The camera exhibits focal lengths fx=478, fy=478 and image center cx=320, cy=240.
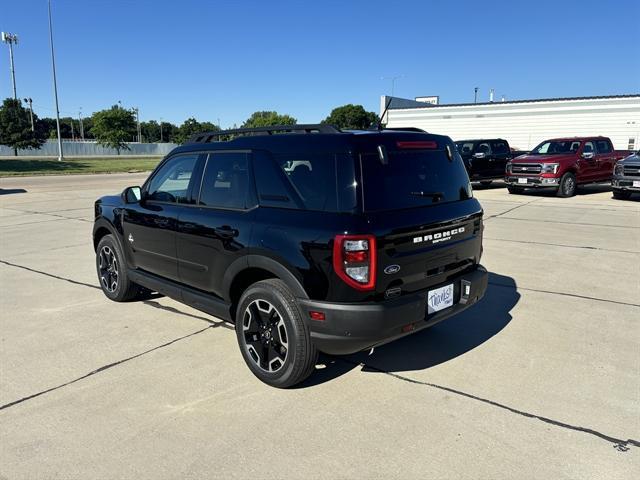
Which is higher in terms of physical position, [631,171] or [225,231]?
[631,171]

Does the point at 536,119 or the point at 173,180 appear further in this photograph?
the point at 536,119

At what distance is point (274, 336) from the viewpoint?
11.2 ft

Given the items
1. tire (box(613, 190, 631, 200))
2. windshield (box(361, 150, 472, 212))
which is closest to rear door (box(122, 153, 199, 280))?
windshield (box(361, 150, 472, 212))

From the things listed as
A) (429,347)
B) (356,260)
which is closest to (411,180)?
(356,260)

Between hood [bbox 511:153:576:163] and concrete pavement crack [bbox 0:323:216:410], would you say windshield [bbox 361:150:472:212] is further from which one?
hood [bbox 511:153:576:163]

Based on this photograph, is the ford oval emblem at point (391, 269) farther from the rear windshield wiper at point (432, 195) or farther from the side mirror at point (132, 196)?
the side mirror at point (132, 196)

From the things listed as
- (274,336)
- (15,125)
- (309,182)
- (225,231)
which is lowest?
(274,336)

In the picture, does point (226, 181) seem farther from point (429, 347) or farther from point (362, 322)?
point (429, 347)

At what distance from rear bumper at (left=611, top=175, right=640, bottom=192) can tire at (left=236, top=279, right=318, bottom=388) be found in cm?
1527

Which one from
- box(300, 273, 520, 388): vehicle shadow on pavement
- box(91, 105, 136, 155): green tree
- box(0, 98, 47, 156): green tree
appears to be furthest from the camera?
box(91, 105, 136, 155): green tree

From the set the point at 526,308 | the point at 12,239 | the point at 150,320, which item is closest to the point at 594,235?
the point at 526,308

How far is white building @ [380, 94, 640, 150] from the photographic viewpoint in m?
31.4

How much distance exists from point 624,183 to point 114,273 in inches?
612

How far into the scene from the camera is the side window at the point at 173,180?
4312mm
